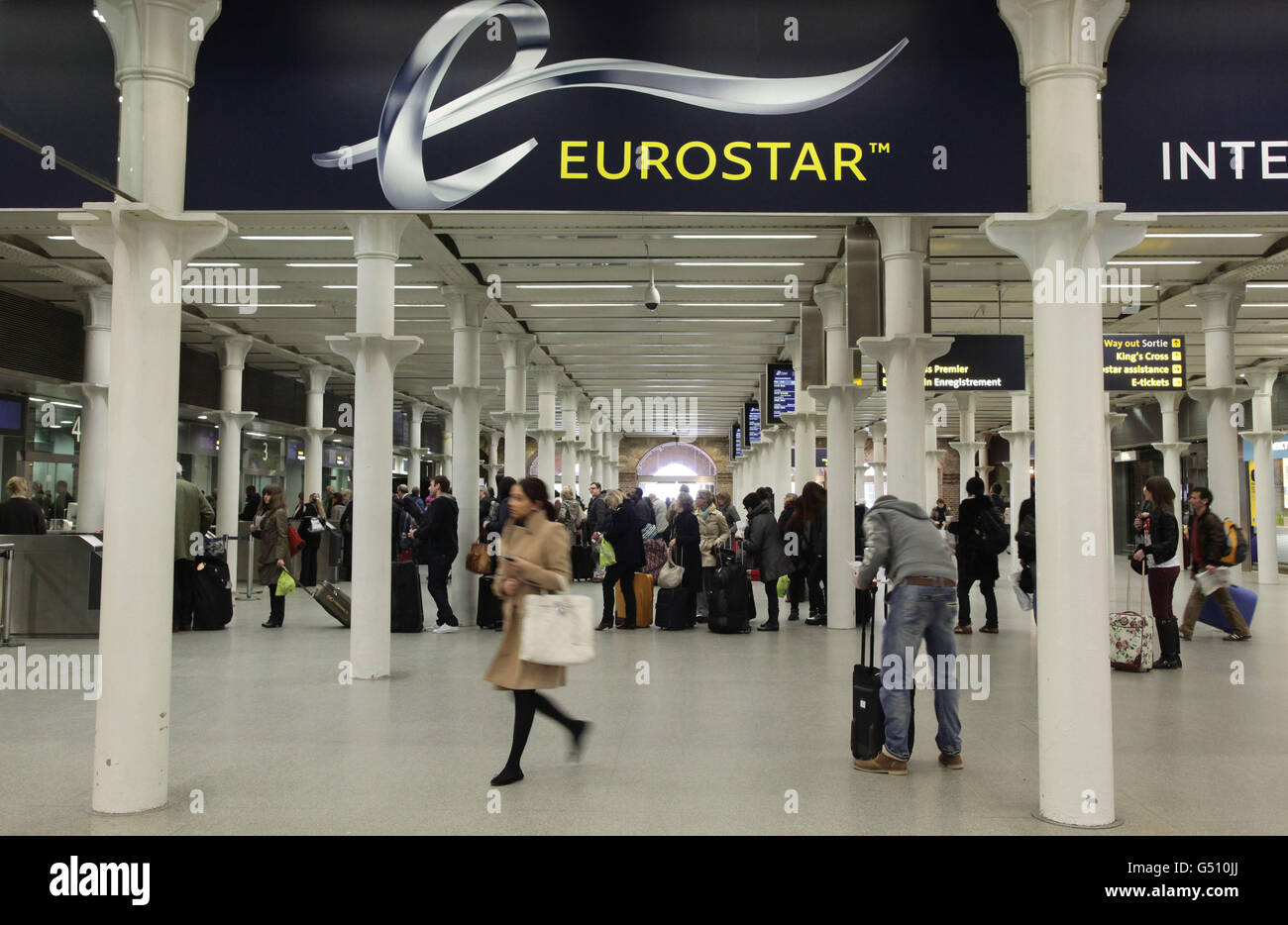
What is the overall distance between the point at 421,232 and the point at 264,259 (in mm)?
3744

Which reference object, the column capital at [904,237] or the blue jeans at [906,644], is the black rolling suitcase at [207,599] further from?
the blue jeans at [906,644]

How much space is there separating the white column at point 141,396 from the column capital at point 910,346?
23.0 ft

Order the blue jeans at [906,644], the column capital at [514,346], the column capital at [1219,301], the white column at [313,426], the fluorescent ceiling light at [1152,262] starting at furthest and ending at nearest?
1. the white column at [313,426]
2. the column capital at [514,346]
3. the column capital at [1219,301]
4. the fluorescent ceiling light at [1152,262]
5. the blue jeans at [906,644]

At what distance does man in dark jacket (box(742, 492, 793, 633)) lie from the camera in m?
12.1

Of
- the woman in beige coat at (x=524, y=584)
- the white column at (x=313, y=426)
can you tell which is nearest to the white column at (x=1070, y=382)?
the woman in beige coat at (x=524, y=584)

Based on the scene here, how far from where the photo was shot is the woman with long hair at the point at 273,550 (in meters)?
12.0

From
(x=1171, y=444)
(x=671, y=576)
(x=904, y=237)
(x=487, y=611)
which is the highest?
(x=904, y=237)

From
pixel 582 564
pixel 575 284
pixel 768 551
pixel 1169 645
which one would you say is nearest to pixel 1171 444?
pixel 582 564

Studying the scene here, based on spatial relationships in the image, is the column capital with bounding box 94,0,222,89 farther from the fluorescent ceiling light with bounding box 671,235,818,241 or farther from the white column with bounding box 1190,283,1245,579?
the white column with bounding box 1190,283,1245,579

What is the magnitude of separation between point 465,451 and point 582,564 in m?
5.11

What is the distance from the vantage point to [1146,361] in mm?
→ 14320

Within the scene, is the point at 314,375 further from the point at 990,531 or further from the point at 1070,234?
the point at 1070,234
